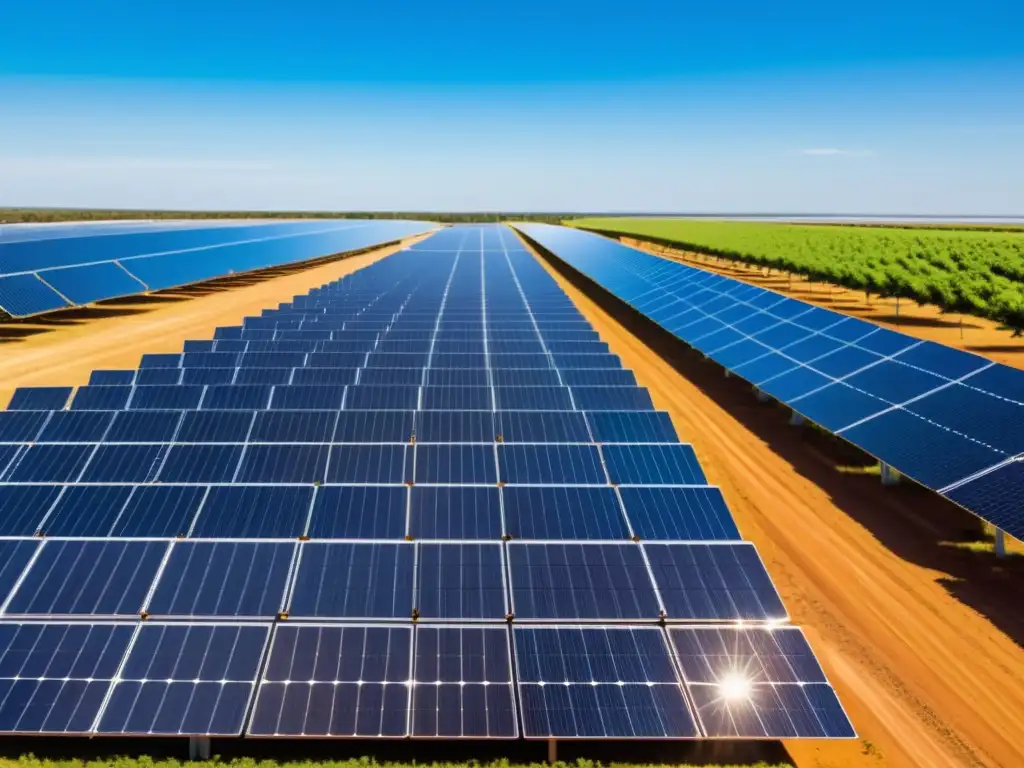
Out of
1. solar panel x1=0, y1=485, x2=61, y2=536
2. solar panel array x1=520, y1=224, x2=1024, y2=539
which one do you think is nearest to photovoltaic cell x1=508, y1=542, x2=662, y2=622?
solar panel array x1=520, y1=224, x2=1024, y2=539

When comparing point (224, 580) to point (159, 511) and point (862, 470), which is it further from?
point (862, 470)

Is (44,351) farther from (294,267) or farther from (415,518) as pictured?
(294,267)

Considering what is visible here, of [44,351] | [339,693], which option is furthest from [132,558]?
[44,351]

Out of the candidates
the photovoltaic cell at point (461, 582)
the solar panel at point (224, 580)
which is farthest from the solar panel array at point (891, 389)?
the solar panel at point (224, 580)

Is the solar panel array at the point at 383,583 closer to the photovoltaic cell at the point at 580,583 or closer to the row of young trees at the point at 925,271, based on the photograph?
the photovoltaic cell at the point at 580,583

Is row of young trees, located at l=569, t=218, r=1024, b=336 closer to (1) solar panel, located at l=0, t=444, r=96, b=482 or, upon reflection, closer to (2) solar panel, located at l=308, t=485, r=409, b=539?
(2) solar panel, located at l=308, t=485, r=409, b=539

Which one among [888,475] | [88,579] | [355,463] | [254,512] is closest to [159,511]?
[254,512]
